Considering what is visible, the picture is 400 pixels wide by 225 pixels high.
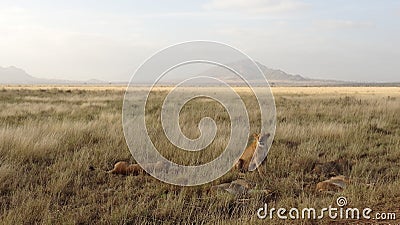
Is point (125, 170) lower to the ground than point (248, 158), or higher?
lower

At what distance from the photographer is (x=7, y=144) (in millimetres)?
7523

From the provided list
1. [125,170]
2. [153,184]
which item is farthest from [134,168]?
[153,184]

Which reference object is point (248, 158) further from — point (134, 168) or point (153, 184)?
point (134, 168)

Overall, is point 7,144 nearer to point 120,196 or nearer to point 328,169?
point 120,196

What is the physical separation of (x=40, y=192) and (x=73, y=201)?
0.54 meters

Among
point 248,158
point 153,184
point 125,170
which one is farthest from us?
point 248,158

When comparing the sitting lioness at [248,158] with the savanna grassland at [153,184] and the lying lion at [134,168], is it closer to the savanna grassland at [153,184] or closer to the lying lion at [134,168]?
the savanna grassland at [153,184]

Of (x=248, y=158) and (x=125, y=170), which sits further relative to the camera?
(x=248, y=158)

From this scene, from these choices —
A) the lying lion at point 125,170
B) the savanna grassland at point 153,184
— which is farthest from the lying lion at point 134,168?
the savanna grassland at point 153,184

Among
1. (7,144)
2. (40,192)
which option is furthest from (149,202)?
(7,144)

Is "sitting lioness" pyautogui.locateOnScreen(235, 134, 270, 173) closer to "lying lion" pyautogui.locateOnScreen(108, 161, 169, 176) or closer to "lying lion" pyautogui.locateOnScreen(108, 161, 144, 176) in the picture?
"lying lion" pyautogui.locateOnScreen(108, 161, 169, 176)

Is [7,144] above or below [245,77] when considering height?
below

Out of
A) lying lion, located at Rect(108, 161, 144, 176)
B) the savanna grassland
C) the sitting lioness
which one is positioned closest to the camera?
the savanna grassland

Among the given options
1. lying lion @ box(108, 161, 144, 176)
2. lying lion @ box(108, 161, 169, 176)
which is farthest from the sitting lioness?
lying lion @ box(108, 161, 144, 176)
